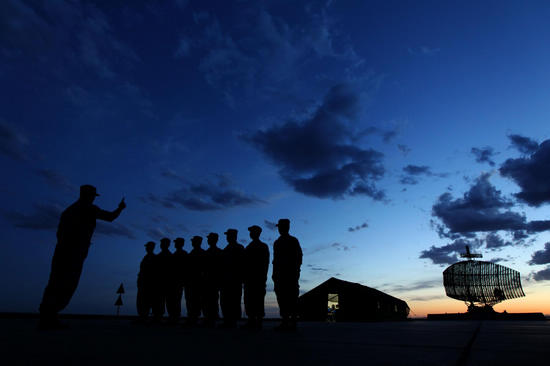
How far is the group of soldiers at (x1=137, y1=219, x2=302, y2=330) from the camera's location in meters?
7.34

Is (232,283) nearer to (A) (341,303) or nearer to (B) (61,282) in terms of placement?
(B) (61,282)

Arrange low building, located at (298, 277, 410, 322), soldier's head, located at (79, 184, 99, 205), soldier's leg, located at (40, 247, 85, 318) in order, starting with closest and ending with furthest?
soldier's leg, located at (40, 247, 85, 318) < soldier's head, located at (79, 184, 99, 205) < low building, located at (298, 277, 410, 322)

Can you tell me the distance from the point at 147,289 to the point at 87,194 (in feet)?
14.7

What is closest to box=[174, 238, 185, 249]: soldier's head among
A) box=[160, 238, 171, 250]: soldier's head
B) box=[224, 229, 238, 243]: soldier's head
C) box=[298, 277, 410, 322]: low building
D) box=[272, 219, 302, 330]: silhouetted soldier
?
box=[160, 238, 171, 250]: soldier's head

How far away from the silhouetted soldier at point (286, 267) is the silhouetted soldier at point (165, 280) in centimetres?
372

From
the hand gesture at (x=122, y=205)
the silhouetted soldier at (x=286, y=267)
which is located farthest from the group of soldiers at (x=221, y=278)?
the hand gesture at (x=122, y=205)

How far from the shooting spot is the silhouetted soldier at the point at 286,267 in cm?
714

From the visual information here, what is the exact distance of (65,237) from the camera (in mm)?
5895

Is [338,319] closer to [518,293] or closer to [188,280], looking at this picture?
[518,293]

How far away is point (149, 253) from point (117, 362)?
858 centimetres

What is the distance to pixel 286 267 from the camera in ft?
24.0

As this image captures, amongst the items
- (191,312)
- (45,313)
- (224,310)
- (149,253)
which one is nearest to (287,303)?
(224,310)

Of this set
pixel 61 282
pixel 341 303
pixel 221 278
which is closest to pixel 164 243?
pixel 221 278

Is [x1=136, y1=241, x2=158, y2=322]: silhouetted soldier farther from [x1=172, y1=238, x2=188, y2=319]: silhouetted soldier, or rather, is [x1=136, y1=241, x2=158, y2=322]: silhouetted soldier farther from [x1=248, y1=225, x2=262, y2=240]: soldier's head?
[x1=248, y1=225, x2=262, y2=240]: soldier's head
